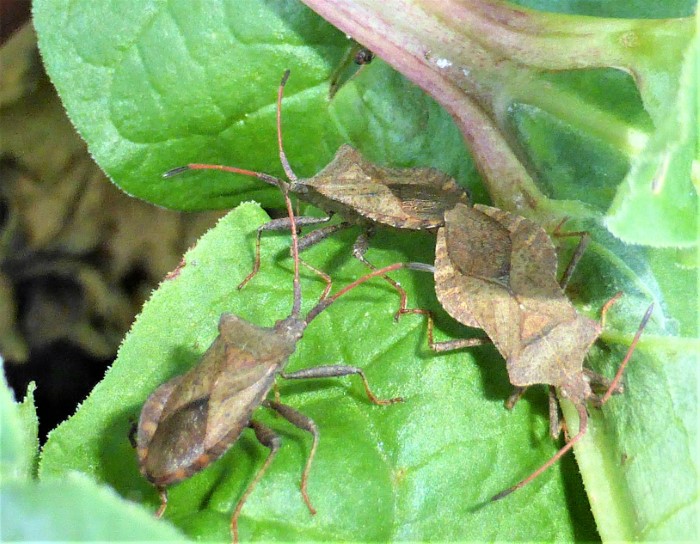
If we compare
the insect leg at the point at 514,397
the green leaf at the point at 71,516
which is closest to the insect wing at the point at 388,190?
the insect leg at the point at 514,397

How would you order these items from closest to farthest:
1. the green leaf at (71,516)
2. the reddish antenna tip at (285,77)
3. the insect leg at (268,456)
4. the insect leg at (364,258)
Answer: the green leaf at (71,516)
the insect leg at (268,456)
the insect leg at (364,258)
the reddish antenna tip at (285,77)

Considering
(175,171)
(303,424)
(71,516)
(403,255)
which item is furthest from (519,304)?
(71,516)

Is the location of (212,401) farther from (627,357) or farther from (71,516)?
(627,357)

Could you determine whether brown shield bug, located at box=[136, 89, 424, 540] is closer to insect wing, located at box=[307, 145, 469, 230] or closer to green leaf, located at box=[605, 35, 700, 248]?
insect wing, located at box=[307, 145, 469, 230]

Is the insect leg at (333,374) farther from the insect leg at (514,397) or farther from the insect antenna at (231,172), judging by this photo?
the insect antenna at (231,172)

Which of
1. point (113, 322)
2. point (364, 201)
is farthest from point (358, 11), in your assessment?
point (113, 322)

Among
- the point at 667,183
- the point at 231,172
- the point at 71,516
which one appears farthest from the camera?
the point at 231,172

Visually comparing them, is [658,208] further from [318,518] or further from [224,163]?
[224,163]
